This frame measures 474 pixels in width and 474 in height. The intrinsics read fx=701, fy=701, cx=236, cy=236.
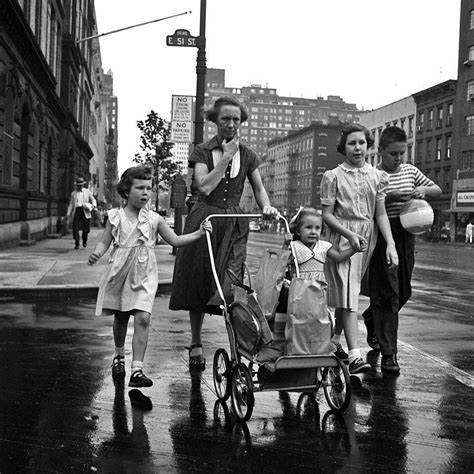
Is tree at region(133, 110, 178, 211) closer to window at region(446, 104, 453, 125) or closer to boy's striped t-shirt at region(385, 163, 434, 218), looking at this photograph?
boy's striped t-shirt at region(385, 163, 434, 218)

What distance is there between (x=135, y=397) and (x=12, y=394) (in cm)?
86

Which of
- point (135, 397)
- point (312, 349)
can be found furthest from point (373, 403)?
point (135, 397)

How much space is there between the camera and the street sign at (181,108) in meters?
18.1

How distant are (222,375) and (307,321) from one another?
85 centimetres

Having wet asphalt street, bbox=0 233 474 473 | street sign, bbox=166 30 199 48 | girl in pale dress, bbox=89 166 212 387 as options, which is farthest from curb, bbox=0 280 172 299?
street sign, bbox=166 30 199 48

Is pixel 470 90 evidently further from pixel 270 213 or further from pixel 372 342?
pixel 270 213

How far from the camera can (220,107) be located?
217 inches

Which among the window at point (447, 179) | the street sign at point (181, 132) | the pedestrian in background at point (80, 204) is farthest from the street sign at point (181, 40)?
the window at point (447, 179)

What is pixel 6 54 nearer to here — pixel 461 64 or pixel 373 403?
pixel 373 403

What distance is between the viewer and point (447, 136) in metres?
65.2

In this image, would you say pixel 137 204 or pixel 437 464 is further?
pixel 137 204

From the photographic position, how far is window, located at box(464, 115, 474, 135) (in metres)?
61.6

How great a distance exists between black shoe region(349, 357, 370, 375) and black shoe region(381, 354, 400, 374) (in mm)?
321

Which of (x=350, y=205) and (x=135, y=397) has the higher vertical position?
(x=350, y=205)
